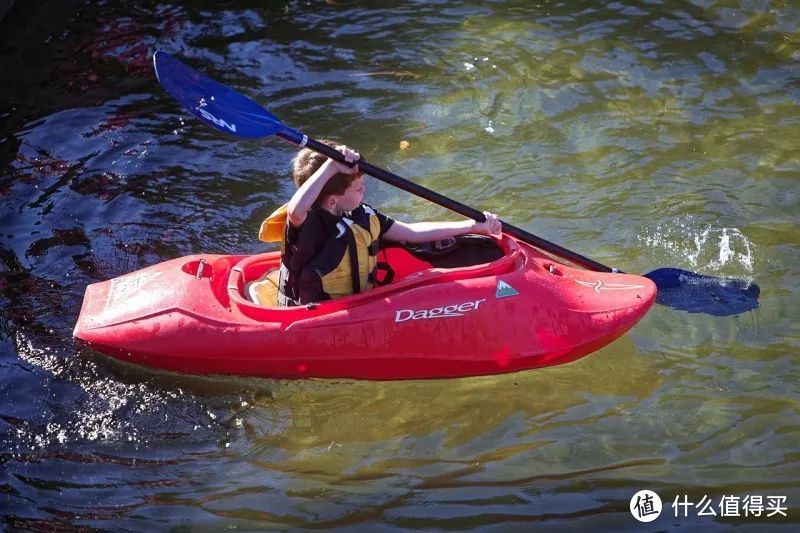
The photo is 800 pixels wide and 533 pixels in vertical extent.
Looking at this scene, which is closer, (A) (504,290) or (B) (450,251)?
(A) (504,290)

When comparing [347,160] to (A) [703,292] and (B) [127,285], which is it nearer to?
(B) [127,285]

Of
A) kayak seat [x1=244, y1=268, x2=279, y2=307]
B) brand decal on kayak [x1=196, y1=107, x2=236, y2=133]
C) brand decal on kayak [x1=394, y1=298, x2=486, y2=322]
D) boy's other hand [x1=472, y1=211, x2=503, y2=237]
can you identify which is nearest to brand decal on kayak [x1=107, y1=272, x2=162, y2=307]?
kayak seat [x1=244, y1=268, x2=279, y2=307]

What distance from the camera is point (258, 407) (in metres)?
4.28

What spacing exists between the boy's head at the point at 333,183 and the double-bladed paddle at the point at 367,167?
0.13 meters

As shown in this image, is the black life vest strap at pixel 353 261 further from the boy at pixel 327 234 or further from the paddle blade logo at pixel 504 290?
the paddle blade logo at pixel 504 290

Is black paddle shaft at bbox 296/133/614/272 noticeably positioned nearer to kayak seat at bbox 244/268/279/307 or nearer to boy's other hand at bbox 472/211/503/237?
boy's other hand at bbox 472/211/503/237

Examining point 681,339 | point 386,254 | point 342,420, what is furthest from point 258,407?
point 681,339

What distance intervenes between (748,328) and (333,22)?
14.9 ft

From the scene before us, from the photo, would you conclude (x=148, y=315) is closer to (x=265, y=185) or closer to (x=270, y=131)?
(x=270, y=131)

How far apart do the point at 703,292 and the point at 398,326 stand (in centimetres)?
161

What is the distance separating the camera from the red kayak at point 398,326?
4172 mm

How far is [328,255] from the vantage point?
4.24 m

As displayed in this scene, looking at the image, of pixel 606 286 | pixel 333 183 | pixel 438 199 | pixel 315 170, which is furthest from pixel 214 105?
pixel 606 286

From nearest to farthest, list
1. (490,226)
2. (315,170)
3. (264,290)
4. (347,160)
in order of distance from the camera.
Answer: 1. (347,160)
2. (315,170)
3. (490,226)
4. (264,290)
